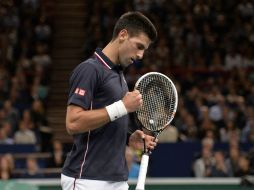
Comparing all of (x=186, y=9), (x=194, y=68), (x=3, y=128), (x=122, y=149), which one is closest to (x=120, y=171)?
(x=122, y=149)

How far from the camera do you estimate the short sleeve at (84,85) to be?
4.36 m

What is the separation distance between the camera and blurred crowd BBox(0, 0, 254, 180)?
44.2ft

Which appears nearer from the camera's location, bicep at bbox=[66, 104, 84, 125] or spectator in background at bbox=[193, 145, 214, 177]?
bicep at bbox=[66, 104, 84, 125]

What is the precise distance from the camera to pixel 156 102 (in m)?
4.97

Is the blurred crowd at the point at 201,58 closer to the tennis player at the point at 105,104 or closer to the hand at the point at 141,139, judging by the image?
the hand at the point at 141,139

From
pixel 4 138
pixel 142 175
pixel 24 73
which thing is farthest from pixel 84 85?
pixel 24 73

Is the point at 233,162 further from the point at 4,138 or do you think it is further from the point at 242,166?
the point at 4,138

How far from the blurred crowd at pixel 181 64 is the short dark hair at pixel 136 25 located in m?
7.07

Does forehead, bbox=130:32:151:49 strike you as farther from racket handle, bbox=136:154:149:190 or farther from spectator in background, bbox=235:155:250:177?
spectator in background, bbox=235:155:250:177

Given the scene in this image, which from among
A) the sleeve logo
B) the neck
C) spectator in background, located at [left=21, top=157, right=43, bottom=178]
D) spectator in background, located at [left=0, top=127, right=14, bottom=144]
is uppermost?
the neck

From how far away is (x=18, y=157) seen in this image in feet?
38.8

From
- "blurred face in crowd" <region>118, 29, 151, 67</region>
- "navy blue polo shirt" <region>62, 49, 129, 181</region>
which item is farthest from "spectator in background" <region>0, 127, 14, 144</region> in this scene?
"blurred face in crowd" <region>118, 29, 151, 67</region>

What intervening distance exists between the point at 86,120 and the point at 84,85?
0.68 feet

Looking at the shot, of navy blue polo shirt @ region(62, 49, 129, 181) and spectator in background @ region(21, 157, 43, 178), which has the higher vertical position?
navy blue polo shirt @ region(62, 49, 129, 181)
